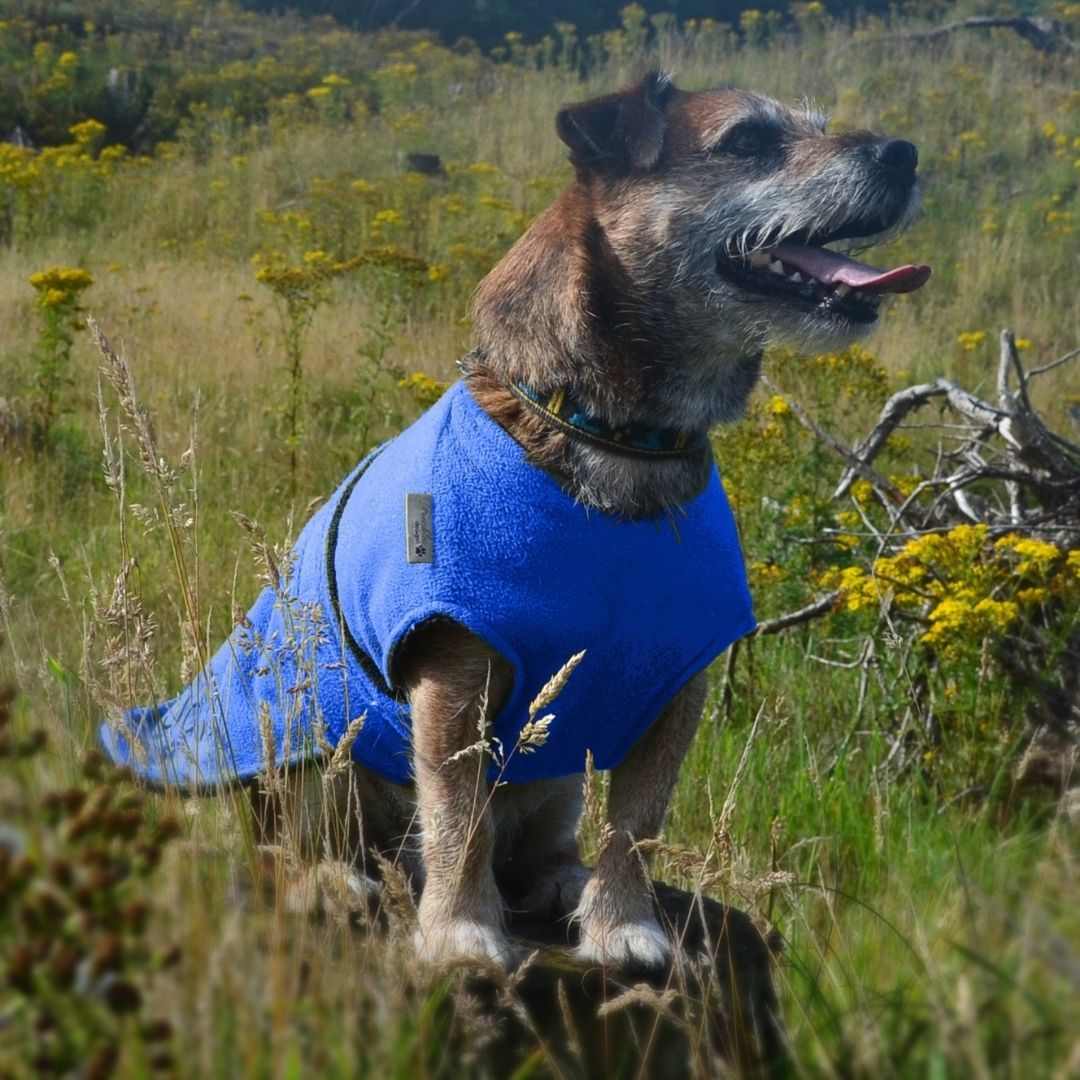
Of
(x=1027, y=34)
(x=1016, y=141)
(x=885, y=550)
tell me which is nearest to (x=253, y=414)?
(x=885, y=550)

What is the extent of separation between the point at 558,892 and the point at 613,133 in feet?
5.14

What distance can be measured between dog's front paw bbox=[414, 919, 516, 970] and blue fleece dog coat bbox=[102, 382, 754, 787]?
0.98ft

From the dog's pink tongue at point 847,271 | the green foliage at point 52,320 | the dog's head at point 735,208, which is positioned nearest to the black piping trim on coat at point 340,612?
the dog's head at point 735,208

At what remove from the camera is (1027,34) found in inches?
682

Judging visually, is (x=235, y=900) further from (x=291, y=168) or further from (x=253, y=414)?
(x=291, y=168)

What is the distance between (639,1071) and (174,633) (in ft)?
9.95

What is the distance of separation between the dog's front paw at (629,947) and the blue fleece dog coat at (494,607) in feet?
1.04

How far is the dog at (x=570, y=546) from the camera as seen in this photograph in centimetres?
254

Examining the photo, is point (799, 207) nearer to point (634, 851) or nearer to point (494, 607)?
point (494, 607)

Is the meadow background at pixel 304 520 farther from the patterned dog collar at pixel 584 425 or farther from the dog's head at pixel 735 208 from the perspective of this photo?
the patterned dog collar at pixel 584 425

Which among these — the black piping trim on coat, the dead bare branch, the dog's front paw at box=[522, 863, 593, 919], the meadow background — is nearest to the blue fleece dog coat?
the black piping trim on coat

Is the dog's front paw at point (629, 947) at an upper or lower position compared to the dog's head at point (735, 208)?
lower

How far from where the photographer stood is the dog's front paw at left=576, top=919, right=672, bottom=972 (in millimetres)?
2604

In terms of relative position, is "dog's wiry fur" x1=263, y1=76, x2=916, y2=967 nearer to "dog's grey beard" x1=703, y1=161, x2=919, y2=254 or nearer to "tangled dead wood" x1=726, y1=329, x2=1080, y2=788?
"dog's grey beard" x1=703, y1=161, x2=919, y2=254
